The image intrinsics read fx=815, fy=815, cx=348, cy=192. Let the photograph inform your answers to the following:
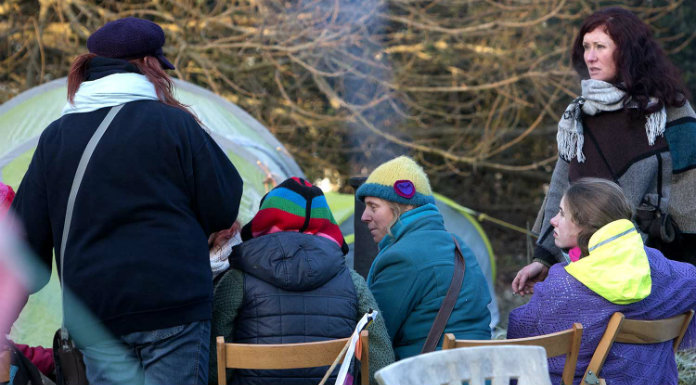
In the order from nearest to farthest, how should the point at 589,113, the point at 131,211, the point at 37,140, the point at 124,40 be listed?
the point at 131,211
the point at 124,40
the point at 589,113
the point at 37,140

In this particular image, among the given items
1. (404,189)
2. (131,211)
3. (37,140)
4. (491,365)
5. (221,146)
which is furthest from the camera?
(221,146)

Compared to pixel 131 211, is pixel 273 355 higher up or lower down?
lower down

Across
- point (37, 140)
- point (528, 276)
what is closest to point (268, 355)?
point (528, 276)

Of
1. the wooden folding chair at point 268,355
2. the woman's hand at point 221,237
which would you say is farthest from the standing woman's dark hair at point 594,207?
the woman's hand at point 221,237

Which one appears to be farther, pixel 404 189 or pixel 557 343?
pixel 404 189

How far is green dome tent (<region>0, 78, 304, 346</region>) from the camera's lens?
369 centimetres

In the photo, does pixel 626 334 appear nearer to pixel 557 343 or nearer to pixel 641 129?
pixel 557 343

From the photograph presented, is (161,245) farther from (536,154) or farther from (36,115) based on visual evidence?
(536,154)

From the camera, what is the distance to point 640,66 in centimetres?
274

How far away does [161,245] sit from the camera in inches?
77.6

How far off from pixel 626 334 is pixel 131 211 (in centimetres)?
140

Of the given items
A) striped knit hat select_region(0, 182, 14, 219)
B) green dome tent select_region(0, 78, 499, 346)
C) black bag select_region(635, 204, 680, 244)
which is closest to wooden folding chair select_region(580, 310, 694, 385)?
black bag select_region(635, 204, 680, 244)

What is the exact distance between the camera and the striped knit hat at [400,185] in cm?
272

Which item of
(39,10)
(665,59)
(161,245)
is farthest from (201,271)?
(39,10)
